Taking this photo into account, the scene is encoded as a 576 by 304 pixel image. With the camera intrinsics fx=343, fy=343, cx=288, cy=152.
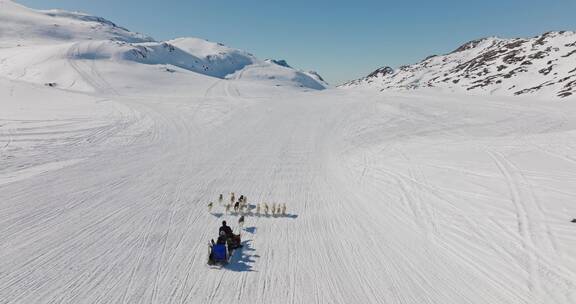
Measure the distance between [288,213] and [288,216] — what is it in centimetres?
37

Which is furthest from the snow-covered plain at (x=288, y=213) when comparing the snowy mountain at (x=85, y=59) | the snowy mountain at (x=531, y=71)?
the snowy mountain at (x=85, y=59)

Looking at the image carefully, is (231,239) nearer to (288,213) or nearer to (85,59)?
(288,213)

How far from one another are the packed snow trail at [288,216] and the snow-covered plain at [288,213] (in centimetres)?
7

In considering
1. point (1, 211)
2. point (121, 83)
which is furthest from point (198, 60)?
point (1, 211)

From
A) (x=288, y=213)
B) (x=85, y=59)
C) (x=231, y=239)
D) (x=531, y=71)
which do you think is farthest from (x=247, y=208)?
(x=85, y=59)

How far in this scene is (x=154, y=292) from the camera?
9.94m

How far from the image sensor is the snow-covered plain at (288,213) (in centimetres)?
1047

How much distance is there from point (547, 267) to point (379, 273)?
5506 mm

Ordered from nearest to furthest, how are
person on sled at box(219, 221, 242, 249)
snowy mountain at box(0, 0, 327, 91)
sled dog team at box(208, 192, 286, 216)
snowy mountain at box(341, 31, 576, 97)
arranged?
person on sled at box(219, 221, 242, 249), sled dog team at box(208, 192, 286, 216), snowy mountain at box(341, 31, 576, 97), snowy mountain at box(0, 0, 327, 91)

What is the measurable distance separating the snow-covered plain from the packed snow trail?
7 centimetres

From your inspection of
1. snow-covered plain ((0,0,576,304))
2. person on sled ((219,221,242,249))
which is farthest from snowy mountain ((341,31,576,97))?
person on sled ((219,221,242,249))

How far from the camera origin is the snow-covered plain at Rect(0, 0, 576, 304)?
1047 cm

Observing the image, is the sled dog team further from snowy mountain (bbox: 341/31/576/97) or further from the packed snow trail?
snowy mountain (bbox: 341/31/576/97)

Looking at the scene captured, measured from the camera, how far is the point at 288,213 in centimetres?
1639
